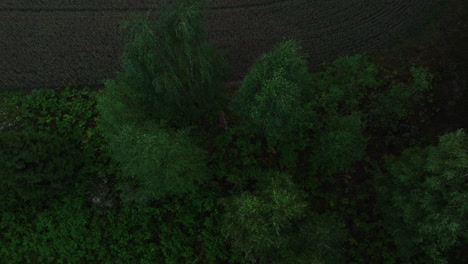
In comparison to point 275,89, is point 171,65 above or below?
above

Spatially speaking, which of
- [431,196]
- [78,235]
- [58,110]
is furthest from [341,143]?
[58,110]

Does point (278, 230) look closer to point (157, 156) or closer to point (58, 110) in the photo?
point (157, 156)

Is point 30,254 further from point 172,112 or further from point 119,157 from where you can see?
point 172,112

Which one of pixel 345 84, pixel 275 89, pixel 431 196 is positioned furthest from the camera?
pixel 345 84

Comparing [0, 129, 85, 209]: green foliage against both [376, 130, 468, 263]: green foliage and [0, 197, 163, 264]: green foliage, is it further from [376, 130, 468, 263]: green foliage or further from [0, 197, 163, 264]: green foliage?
[376, 130, 468, 263]: green foliage

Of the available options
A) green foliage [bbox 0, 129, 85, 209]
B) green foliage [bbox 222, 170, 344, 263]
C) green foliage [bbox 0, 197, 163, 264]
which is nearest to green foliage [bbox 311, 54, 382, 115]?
green foliage [bbox 222, 170, 344, 263]

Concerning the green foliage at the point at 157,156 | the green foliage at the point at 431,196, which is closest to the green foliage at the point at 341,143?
the green foliage at the point at 431,196

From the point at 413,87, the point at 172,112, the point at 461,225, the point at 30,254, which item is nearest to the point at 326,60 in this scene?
the point at 413,87
